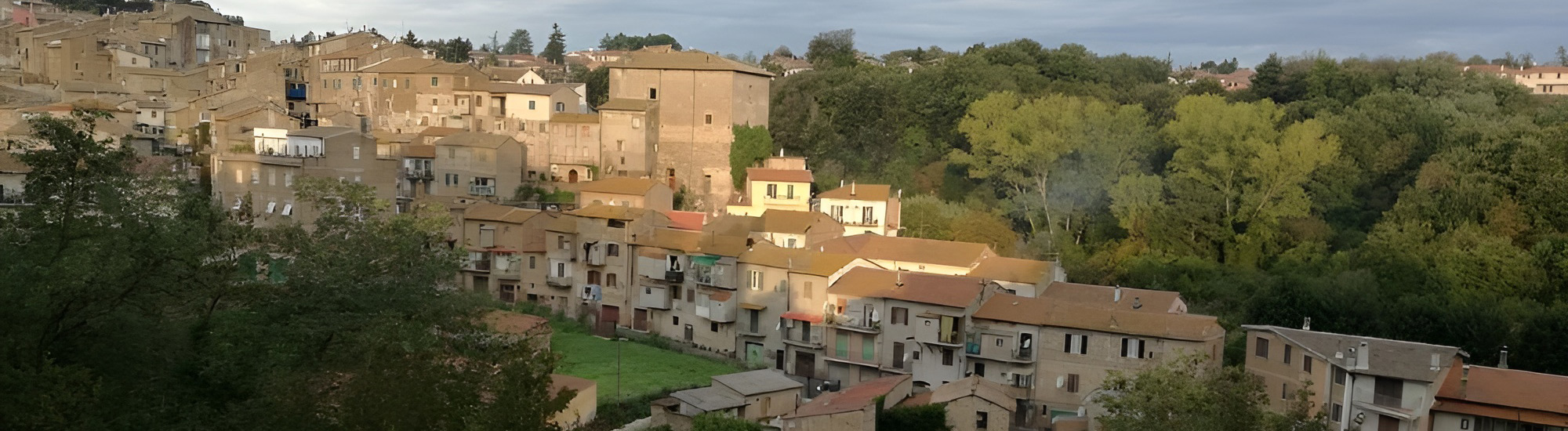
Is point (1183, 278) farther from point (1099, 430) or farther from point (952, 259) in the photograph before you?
point (1099, 430)

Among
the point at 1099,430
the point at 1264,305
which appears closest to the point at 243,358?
the point at 1099,430

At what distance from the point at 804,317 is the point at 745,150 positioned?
953cm

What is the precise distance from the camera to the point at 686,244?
2728cm

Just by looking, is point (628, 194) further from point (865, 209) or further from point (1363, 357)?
point (1363, 357)

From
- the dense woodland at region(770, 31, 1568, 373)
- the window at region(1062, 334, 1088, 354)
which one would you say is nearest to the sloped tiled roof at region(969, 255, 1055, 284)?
the dense woodland at region(770, 31, 1568, 373)

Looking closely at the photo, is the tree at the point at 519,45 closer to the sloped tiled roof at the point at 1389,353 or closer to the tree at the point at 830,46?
the tree at the point at 830,46

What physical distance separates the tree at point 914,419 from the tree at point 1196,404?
7.38 feet

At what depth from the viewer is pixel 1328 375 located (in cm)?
1895

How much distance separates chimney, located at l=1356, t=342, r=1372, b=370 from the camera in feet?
60.6

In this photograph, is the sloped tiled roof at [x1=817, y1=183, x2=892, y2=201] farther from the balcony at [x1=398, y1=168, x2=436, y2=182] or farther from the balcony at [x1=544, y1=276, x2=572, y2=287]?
the balcony at [x1=398, y1=168, x2=436, y2=182]

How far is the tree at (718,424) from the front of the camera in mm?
17859

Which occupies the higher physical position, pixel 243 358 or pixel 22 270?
pixel 22 270

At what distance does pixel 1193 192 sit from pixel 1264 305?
6044mm

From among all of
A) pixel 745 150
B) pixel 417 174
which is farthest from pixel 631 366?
pixel 417 174
